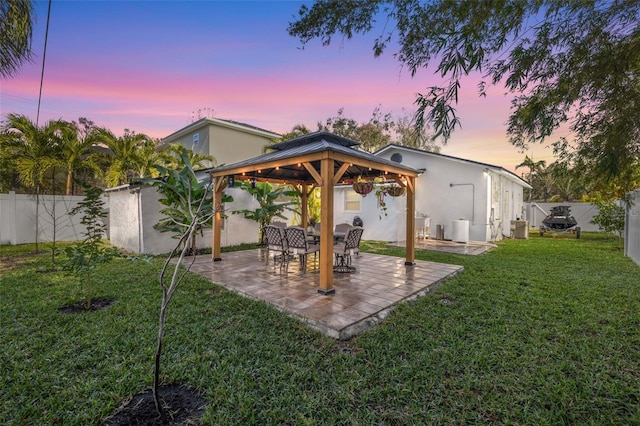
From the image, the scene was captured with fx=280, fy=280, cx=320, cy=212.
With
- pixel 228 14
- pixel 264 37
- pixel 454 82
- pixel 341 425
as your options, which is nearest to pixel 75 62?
pixel 228 14

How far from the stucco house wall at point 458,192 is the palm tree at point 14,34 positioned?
13.2m

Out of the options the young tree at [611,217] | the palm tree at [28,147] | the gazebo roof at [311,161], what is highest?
the palm tree at [28,147]

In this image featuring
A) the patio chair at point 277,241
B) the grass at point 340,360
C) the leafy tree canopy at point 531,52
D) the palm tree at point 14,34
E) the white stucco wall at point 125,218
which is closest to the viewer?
the grass at point 340,360

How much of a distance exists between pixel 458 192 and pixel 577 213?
50.5ft

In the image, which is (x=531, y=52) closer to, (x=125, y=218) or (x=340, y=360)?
(x=340, y=360)

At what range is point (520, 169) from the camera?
33906 mm

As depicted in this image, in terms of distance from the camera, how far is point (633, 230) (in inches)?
380

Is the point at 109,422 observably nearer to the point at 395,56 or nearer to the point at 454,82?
the point at 454,82

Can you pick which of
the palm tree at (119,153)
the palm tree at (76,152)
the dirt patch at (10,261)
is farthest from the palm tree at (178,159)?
the dirt patch at (10,261)

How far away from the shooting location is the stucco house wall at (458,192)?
14.0 m

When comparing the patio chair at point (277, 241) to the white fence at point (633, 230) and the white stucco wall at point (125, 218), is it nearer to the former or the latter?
the white stucco wall at point (125, 218)

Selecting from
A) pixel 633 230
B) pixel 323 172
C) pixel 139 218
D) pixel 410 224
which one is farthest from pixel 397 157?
pixel 139 218

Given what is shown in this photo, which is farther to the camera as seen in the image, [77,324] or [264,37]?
[264,37]

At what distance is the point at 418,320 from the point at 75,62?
10720 mm
